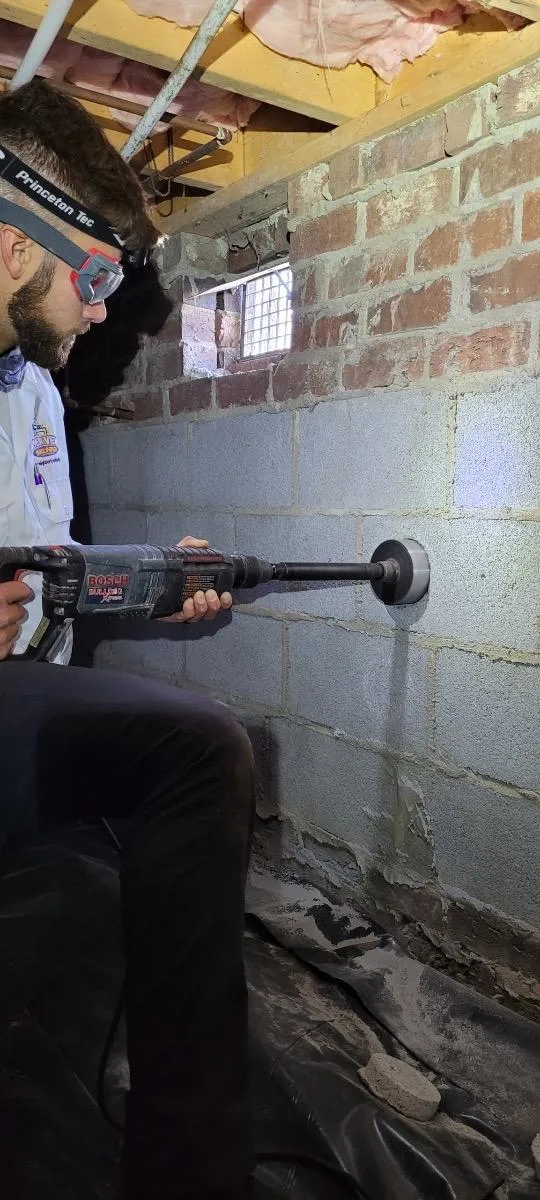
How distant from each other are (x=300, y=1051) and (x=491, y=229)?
1594 mm

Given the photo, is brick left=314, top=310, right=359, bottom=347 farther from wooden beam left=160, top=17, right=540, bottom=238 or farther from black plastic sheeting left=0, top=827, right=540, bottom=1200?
black plastic sheeting left=0, top=827, right=540, bottom=1200

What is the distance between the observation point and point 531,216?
4.80 feet

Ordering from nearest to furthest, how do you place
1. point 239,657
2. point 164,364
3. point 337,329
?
1. point 337,329
2. point 239,657
3. point 164,364

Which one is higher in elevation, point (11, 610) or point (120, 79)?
point (120, 79)

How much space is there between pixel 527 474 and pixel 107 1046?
1.30 m

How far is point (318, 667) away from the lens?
201cm

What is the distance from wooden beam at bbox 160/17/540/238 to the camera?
4.85ft

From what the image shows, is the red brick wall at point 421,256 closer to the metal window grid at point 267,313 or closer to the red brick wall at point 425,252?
the red brick wall at point 425,252

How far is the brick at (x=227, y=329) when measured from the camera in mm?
2449

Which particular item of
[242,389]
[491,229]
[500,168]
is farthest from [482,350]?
[242,389]

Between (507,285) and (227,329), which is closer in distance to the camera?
(507,285)

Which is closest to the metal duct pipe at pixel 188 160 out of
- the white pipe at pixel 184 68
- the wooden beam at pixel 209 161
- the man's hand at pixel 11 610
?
the wooden beam at pixel 209 161

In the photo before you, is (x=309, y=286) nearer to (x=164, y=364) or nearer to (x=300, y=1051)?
(x=164, y=364)

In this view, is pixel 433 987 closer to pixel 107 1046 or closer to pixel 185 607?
pixel 107 1046
